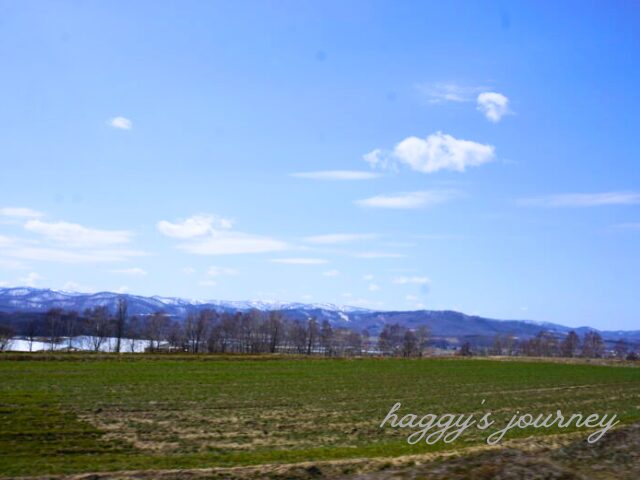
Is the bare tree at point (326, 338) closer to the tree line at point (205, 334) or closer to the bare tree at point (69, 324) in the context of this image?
the tree line at point (205, 334)

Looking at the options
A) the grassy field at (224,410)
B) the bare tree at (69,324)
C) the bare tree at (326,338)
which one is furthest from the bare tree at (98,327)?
the grassy field at (224,410)

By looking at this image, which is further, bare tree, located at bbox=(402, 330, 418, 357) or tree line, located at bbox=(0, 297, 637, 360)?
bare tree, located at bbox=(402, 330, 418, 357)

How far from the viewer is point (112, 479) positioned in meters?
12.4

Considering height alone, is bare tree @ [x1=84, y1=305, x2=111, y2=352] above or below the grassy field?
below

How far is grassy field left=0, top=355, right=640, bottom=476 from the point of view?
17200mm

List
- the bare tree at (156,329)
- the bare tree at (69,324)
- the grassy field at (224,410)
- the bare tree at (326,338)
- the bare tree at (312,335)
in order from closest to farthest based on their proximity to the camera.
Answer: the grassy field at (224,410) < the bare tree at (156,329) < the bare tree at (312,335) < the bare tree at (69,324) < the bare tree at (326,338)

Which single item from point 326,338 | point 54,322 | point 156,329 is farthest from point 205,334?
point 54,322

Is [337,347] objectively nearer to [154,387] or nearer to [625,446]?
[154,387]

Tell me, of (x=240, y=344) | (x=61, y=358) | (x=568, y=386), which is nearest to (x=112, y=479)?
(x=568, y=386)

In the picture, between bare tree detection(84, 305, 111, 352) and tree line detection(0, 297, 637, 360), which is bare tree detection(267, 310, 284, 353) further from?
bare tree detection(84, 305, 111, 352)

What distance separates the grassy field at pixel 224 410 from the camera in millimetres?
17200

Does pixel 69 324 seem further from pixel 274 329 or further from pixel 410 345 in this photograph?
pixel 410 345

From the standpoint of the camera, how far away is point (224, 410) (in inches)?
1059

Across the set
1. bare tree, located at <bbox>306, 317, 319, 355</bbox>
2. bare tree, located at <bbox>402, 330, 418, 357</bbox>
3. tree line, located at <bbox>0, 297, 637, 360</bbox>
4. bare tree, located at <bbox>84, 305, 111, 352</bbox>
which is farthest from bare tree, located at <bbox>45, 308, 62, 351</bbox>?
bare tree, located at <bbox>402, 330, 418, 357</bbox>
